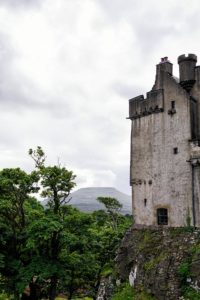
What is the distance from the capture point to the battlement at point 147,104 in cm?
3394

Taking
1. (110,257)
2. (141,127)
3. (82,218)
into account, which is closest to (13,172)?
(82,218)

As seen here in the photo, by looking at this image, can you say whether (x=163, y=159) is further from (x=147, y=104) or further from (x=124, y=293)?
(x=124, y=293)

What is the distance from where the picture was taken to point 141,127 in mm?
35500

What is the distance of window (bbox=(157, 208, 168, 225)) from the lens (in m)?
32.6

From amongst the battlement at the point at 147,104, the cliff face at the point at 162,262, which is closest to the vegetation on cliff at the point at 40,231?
the cliff face at the point at 162,262

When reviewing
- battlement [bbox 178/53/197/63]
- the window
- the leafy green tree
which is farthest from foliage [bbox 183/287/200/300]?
battlement [bbox 178/53/197/63]

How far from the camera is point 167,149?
3303 cm

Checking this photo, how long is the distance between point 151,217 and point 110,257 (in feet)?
46.1

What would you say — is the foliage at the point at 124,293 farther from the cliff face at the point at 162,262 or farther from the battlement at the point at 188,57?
the battlement at the point at 188,57

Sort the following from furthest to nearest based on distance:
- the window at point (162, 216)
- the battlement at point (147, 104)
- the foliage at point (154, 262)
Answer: the battlement at point (147, 104) → the window at point (162, 216) → the foliage at point (154, 262)

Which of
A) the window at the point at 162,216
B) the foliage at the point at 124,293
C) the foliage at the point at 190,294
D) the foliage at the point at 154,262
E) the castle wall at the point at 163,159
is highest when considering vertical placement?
the castle wall at the point at 163,159

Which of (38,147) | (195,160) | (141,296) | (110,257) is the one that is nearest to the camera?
(141,296)

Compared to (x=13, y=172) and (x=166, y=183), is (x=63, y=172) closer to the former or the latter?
(x=13, y=172)

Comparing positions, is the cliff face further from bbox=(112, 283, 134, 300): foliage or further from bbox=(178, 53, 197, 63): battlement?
bbox=(178, 53, 197, 63): battlement
